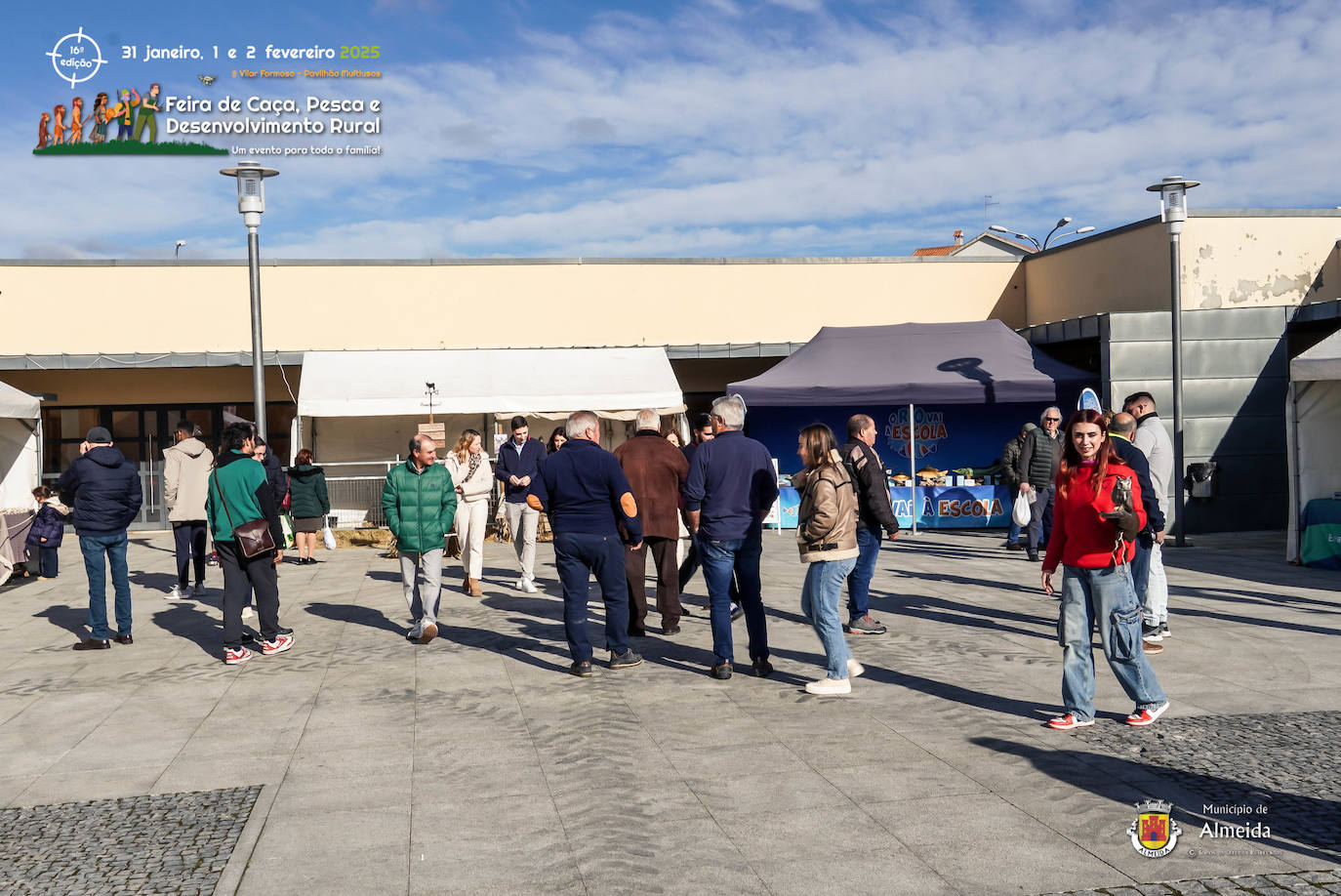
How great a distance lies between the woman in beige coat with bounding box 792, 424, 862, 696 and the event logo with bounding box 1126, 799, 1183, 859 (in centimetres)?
215

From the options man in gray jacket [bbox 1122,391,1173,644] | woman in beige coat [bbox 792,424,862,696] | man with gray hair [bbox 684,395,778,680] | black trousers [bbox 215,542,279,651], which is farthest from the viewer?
black trousers [bbox 215,542,279,651]

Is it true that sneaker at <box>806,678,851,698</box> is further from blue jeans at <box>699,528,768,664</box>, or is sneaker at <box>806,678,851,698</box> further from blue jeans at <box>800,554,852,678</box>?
blue jeans at <box>699,528,768,664</box>

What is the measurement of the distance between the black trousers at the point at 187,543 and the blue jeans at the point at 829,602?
684 cm

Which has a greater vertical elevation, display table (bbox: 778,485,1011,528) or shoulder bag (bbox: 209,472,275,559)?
shoulder bag (bbox: 209,472,275,559)

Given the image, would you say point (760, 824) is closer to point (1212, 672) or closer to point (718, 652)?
point (718, 652)

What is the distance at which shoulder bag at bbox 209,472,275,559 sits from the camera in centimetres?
777

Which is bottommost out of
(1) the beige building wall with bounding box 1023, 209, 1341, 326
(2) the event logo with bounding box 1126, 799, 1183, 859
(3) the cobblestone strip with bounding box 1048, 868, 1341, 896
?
(3) the cobblestone strip with bounding box 1048, 868, 1341, 896

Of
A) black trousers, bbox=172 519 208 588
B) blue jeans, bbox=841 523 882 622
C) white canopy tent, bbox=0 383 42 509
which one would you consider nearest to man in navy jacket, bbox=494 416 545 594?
black trousers, bbox=172 519 208 588

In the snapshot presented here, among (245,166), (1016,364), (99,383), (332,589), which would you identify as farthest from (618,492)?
(99,383)

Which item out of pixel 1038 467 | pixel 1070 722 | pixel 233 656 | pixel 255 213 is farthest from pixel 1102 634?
pixel 255 213

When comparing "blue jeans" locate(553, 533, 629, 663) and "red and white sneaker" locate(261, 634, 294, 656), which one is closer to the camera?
"blue jeans" locate(553, 533, 629, 663)

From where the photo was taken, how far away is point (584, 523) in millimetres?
7074

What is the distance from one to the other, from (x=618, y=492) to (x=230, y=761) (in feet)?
8.99

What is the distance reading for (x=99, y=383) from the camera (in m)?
21.1
